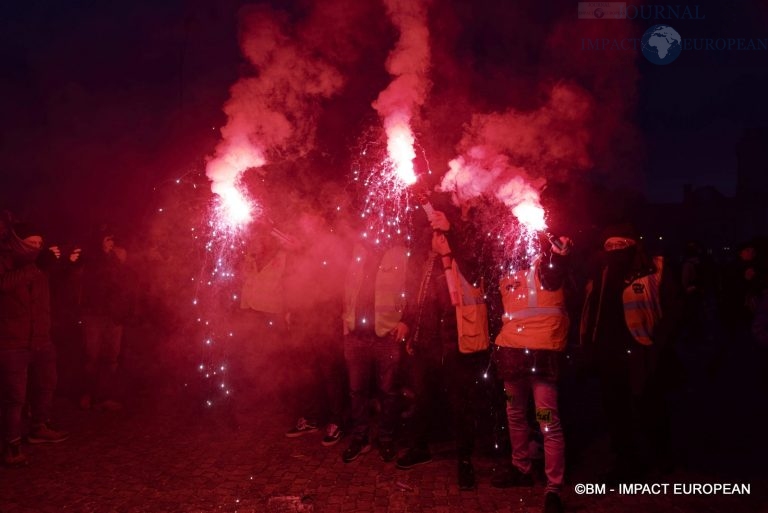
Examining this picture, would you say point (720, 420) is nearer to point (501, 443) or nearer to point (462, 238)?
point (501, 443)

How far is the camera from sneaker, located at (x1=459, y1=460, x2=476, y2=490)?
15.3 feet

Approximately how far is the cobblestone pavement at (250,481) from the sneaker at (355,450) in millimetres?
59

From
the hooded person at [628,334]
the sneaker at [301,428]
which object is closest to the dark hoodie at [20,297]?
the sneaker at [301,428]

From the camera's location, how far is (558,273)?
4391 millimetres

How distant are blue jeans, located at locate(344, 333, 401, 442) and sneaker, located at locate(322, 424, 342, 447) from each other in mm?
367

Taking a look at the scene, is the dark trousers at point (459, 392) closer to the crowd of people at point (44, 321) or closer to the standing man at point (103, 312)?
the crowd of people at point (44, 321)

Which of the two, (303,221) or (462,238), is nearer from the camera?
(462,238)

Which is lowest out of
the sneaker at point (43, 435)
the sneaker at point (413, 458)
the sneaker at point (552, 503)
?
the sneaker at point (552, 503)

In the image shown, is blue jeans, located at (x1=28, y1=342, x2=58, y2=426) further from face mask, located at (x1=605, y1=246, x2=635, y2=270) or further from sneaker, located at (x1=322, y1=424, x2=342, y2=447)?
face mask, located at (x1=605, y1=246, x2=635, y2=270)

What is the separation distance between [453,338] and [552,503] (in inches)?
62.7

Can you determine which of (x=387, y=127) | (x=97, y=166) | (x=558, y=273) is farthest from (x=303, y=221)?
(x=97, y=166)

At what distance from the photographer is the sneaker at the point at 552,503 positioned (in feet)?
13.6

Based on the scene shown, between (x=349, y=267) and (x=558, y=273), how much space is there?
2369 millimetres

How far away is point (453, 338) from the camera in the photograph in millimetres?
4914
